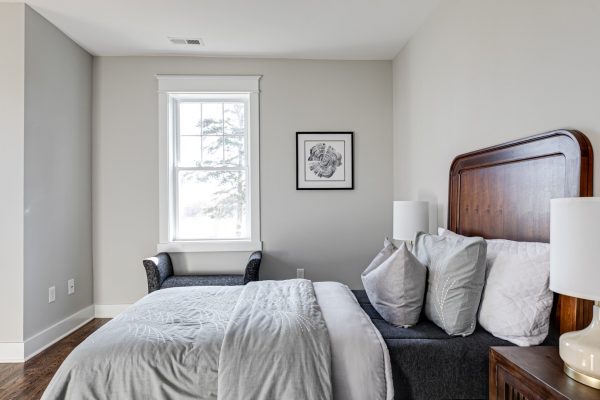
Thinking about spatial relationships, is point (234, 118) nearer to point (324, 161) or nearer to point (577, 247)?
point (324, 161)

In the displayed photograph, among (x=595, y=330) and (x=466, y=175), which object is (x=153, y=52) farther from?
(x=595, y=330)

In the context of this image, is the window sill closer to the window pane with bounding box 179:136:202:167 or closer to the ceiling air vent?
the window pane with bounding box 179:136:202:167

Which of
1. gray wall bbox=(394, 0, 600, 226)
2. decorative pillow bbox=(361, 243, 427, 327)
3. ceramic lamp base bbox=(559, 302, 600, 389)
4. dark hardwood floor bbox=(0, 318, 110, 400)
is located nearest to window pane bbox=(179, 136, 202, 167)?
dark hardwood floor bbox=(0, 318, 110, 400)

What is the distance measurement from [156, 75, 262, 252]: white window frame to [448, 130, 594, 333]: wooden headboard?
2.07m

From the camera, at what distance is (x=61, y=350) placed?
3.12 m

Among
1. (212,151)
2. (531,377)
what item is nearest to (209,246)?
(212,151)

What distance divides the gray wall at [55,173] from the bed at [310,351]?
5.68 ft

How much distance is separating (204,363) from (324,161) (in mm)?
2810

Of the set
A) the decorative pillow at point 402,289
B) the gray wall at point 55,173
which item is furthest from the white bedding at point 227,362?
the gray wall at point 55,173

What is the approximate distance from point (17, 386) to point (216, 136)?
268 centimetres

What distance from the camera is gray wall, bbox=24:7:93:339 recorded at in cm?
300

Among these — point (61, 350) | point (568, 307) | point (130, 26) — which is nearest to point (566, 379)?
point (568, 307)

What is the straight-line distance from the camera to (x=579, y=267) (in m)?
1.18

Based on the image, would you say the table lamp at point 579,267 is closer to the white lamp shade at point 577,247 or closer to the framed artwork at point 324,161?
the white lamp shade at point 577,247
